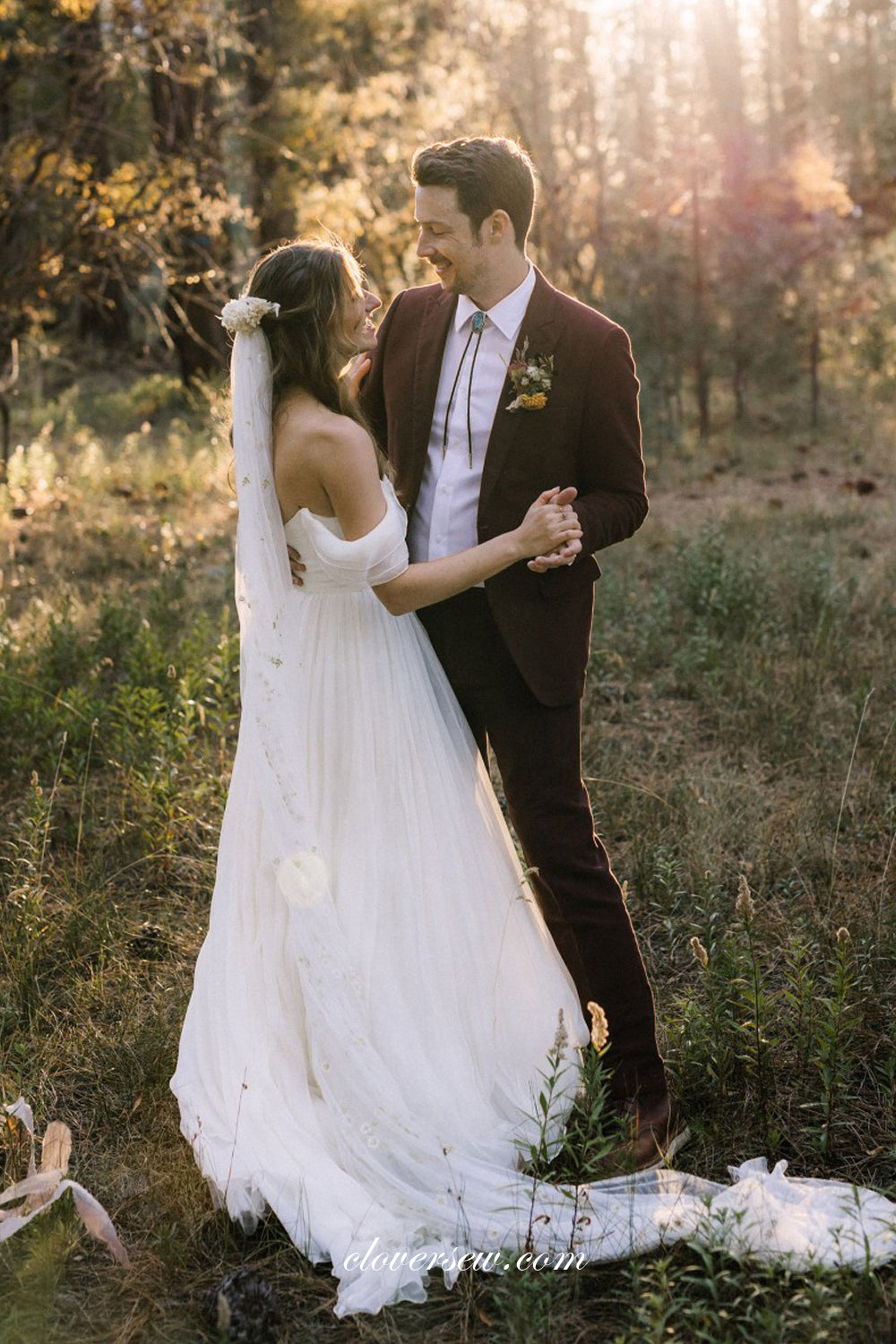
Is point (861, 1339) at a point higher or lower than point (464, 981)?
lower

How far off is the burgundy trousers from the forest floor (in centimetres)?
23

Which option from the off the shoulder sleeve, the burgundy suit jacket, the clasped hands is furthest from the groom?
the off the shoulder sleeve

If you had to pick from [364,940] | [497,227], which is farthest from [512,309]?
[364,940]

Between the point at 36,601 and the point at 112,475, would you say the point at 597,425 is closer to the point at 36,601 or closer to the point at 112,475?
the point at 36,601

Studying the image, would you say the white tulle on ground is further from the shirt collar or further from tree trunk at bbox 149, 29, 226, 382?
tree trunk at bbox 149, 29, 226, 382

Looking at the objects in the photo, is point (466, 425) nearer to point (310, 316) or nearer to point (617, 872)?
point (310, 316)

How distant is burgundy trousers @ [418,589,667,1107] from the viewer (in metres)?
3.17

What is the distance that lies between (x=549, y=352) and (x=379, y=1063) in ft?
6.00

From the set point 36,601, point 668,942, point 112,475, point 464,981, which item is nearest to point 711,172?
point 112,475

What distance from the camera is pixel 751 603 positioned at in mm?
6852

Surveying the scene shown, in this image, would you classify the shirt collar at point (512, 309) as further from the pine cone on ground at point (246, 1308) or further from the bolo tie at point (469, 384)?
the pine cone on ground at point (246, 1308)

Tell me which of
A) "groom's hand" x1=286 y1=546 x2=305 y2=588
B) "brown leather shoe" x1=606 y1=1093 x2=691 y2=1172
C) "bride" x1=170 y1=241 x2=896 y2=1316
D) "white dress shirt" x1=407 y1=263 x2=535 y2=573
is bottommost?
"brown leather shoe" x1=606 y1=1093 x2=691 y2=1172

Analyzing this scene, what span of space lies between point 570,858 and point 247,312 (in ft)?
5.18

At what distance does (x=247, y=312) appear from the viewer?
2.96m
